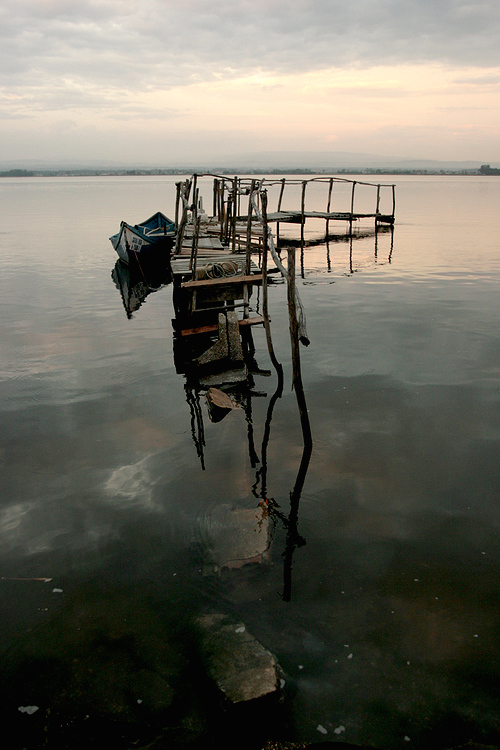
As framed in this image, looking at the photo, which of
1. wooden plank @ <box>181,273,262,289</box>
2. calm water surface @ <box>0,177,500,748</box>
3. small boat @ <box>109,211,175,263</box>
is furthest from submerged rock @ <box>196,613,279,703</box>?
small boat @ <box>109,211,175,263</box>

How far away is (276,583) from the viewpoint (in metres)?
5.62

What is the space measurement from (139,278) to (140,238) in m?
2.94

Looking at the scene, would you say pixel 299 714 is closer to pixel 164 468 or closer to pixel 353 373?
pixel 164 468

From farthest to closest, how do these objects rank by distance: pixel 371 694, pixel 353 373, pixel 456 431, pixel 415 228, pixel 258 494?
pixel 415 228 < pixel 353 373 < pixel 456 431 < pixel 258 494 < pixel 371 694

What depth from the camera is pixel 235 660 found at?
4.53 metres

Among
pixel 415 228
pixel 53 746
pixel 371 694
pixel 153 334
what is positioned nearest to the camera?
pixel 53 746

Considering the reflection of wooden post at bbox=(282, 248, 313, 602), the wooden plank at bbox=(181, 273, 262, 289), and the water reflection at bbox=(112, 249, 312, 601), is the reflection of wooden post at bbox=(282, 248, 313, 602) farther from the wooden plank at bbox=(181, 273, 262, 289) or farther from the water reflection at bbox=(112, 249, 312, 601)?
the wooden plank at bbox=(181, 273, 262, 289)

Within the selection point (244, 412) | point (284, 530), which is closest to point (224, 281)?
point (244, 412)

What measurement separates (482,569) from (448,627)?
1.07 meters

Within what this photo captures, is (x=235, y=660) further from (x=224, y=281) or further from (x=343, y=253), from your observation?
(x=343, y=253)

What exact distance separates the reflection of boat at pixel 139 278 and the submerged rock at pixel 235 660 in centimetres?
1448

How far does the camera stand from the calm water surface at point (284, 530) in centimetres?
447

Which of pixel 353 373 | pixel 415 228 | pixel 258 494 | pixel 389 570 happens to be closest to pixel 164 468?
pixel 258 494

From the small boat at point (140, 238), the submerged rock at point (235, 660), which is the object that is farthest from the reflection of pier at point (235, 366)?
the small boat at point (140, 238)
